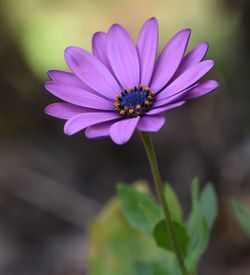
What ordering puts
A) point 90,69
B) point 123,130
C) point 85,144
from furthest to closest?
point 85,144, point 90,69, point 123,130

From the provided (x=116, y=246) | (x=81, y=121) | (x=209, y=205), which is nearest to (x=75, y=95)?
(x=81, y=121)

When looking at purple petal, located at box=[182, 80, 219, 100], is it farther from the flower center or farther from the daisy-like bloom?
the flower center

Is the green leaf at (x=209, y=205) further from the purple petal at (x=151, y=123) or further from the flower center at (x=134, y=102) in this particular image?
the purple petal at (x=151, y=123)

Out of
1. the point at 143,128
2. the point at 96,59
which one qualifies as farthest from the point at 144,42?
the point at 143,128

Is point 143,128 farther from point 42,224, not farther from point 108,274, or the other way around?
point 42,224

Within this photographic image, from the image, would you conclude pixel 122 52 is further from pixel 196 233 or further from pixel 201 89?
pixel 196 233

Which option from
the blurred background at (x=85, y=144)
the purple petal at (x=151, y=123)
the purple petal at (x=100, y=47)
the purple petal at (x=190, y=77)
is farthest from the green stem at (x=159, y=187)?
the blurred background at (x=85, y=144)

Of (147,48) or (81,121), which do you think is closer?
(81,121)
